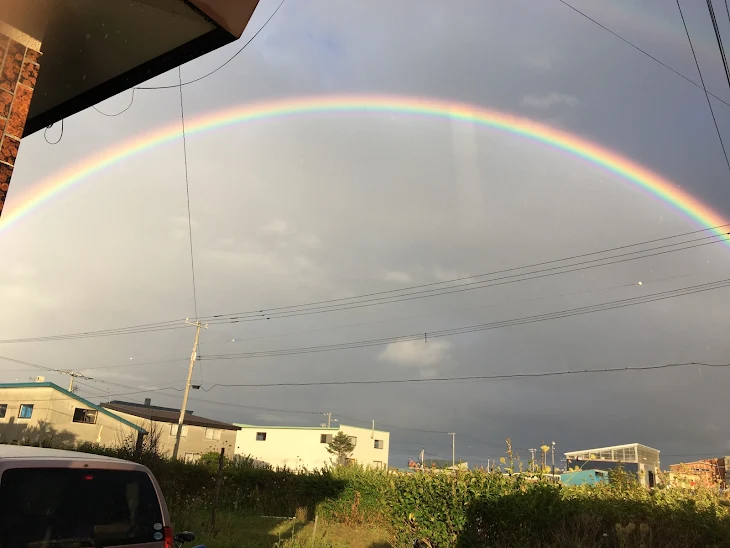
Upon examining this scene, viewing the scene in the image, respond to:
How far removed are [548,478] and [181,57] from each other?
38.0 feet

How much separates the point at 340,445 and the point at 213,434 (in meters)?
18.3

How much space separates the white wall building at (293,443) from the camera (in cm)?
6588

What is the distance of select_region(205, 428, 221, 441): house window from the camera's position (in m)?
51.7

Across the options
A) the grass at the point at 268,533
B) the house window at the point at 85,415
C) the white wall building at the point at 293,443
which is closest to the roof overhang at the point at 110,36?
the grass at the point at 268,533

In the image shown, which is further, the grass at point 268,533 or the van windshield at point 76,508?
the grass at point 268,533

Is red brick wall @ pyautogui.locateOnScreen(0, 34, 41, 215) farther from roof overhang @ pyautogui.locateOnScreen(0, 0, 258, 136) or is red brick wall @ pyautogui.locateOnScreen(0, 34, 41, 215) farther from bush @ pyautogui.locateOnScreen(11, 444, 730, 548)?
bush @ pyautogui.locateOnScreen(11, 444, 730, 548)

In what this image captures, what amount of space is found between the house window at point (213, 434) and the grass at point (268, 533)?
117 ft

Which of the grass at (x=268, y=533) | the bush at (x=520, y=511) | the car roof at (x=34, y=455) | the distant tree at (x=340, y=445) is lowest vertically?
the grass at (x=268, y=533)

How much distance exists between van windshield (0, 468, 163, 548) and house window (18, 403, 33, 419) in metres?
40.2

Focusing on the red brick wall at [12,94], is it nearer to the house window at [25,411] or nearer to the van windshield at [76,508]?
the van windshield at [76,508]

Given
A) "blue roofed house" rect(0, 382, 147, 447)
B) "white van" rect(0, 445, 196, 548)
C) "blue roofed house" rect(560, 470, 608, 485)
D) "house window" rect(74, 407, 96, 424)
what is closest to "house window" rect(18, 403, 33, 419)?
"blue roofed house" rect(0, 382, 147, 447)

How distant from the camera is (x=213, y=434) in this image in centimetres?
5238

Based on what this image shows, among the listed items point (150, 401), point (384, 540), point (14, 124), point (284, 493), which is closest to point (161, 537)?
point (14, 124)

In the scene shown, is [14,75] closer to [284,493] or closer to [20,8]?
[20,8]
